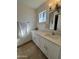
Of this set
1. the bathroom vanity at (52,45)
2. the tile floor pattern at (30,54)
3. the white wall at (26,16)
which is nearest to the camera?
the bathroom vanity at (52,45)

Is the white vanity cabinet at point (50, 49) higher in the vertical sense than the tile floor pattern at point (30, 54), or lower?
higher

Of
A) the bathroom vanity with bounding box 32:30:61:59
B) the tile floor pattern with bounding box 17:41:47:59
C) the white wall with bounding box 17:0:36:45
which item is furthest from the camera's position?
the white wall with bounding box 17:0:36:45

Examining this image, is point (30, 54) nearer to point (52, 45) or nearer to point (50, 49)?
point (50, 49)

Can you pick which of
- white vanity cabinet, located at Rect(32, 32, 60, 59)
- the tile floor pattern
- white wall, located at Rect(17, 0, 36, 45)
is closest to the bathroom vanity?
white vanity cabinet, located at Rect(32, 32, 60, 59)

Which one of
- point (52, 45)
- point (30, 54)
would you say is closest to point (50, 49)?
point (52, 45)

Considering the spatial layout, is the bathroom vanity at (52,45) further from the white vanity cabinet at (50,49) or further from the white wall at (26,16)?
the white wall at (26,16)

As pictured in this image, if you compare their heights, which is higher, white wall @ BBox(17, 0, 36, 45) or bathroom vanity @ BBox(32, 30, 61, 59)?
white wall @ BBox(17, 0, 36, 45)

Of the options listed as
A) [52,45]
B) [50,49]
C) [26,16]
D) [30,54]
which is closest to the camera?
[52,45]

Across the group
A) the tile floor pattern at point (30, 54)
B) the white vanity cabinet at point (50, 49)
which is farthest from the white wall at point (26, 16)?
the white vanity cabinet at point (50, 49)

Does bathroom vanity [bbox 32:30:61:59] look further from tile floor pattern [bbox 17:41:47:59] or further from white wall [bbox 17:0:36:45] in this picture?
white wall [bbox 17:0:36:45]

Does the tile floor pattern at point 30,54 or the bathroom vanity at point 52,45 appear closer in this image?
the bathroom vanity at point 52,45

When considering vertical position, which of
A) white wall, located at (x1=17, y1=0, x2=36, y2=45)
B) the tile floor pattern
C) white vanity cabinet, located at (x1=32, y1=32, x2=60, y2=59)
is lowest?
the tile floor pattern
